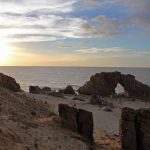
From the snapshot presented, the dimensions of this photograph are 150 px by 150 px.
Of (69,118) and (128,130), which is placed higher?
(69,118)

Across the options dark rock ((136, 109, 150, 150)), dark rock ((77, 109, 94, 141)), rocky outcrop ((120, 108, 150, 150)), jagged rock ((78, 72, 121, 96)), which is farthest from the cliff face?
jagged rock ((78, 72, 121, 96))

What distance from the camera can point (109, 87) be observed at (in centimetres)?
6519

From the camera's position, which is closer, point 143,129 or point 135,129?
point 143,129

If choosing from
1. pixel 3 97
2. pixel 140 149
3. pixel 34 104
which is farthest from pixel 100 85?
pixel 140 149

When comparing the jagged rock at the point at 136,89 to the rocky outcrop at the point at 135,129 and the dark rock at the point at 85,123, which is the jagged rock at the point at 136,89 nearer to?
the dark rock at the point at 85,123

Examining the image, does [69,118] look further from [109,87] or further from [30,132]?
[109,87]

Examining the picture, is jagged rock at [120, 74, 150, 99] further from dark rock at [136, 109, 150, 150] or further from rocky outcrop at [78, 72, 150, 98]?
dark rock at [136, 109, 150, 150]

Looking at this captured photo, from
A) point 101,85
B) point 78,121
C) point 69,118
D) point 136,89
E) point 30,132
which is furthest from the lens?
point 136,89

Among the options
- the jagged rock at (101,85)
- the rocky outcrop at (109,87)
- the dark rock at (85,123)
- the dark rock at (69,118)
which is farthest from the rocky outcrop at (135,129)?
the rocky outcrop at (109,87)

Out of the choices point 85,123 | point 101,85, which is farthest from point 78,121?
point 101,85

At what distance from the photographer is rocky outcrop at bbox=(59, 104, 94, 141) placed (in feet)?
78.7

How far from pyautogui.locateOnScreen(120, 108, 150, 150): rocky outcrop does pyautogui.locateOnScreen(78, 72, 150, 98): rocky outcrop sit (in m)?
41.2

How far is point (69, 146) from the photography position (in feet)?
68.4

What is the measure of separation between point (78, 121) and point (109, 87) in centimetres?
4133
